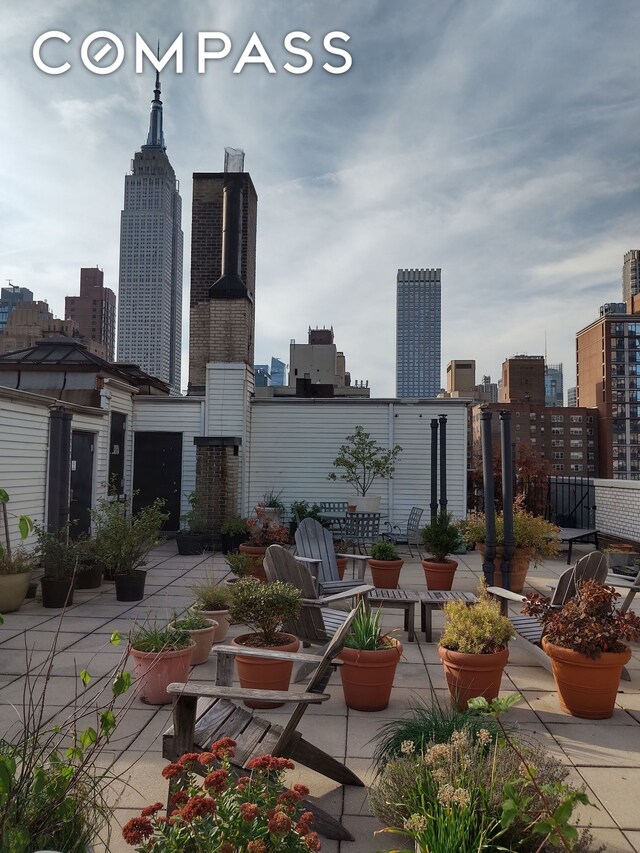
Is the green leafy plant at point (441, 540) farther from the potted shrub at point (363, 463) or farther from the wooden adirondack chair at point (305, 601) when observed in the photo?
the potted shrub at point (363, 463)

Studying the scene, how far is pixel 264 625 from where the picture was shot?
14.2 feet

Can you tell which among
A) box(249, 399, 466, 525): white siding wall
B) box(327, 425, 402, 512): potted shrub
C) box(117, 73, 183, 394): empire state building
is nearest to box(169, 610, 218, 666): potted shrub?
box(327, 425, 402, 512): potted shrub

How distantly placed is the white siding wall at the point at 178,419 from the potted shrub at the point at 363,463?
9.23ft

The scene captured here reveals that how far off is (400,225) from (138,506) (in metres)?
7.28

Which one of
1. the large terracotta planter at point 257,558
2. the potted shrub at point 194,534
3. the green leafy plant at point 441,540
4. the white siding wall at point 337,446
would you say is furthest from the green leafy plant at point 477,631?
the white siding wall at point 337,446

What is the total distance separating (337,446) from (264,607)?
8.46 metres

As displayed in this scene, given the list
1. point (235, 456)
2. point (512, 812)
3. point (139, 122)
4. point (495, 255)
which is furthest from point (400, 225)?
point (512, 812)

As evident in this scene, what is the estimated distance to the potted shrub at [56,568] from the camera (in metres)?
6.76

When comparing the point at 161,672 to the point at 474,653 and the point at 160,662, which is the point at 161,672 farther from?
the point at 474,653

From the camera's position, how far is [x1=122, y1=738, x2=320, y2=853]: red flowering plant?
1646 millimetres

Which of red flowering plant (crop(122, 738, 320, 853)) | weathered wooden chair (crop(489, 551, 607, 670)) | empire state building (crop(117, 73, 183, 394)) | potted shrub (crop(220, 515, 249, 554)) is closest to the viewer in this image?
red flowering plant (crop(122, 738, 320, 853))

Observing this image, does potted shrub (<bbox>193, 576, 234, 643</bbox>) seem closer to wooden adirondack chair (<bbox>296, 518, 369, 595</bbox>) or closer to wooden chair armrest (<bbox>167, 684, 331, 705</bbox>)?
wooden adirondack chair (<bbox>296, 518, 369, 595</bbox>)

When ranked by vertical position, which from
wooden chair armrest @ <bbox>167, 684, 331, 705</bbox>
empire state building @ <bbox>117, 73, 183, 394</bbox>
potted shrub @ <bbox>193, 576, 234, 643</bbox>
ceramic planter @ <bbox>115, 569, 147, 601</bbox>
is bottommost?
ceramic planter @ <bbox>115, 569, 147, 601</bbox>

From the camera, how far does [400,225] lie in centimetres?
938
